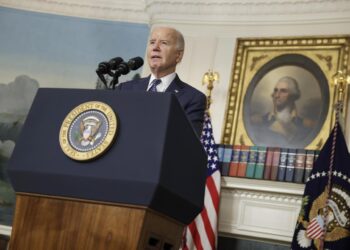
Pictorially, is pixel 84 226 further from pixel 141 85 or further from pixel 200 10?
pixel 200 10

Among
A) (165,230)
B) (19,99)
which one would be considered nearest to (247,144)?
(19,99)

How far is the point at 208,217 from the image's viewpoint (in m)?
5.32

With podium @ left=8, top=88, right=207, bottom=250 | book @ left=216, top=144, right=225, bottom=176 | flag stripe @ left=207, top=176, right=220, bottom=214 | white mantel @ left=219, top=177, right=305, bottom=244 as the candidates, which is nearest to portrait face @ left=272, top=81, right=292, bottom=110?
book @ left=216, top=144, right=225, bottom=176

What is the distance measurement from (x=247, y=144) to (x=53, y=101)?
4261 mm

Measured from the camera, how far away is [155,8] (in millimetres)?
7020

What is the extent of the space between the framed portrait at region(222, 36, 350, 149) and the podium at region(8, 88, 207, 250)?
413 cm

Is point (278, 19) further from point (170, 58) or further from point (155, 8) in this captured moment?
point (170, 58)

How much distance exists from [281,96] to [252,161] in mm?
858

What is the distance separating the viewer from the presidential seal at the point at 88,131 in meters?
1.89

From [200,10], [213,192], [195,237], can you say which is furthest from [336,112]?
[200,10]

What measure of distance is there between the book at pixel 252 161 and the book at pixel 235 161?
0.41ft

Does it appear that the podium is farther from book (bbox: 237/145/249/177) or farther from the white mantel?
book (bbox: 237/145/249/177)

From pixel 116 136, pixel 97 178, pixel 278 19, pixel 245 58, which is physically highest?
pixel 278 19

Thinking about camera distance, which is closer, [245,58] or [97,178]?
[97,178]
